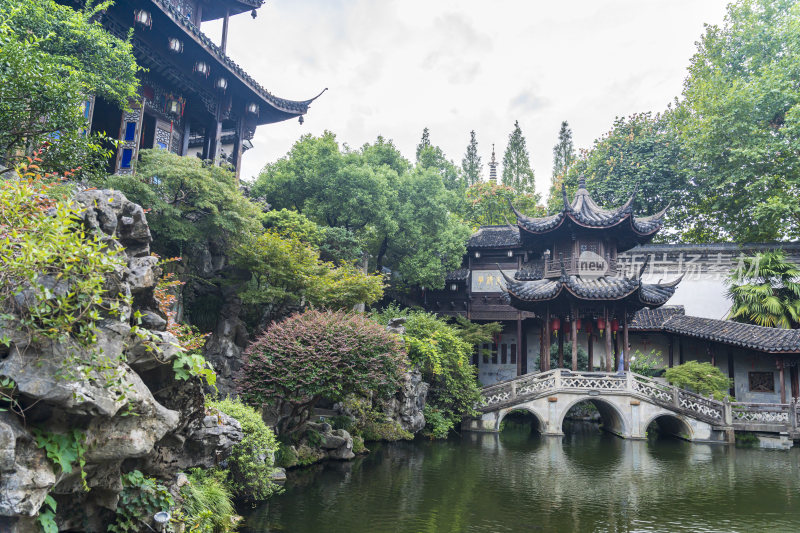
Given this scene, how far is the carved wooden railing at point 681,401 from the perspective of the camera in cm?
1609

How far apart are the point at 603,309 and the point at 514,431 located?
17.5ft

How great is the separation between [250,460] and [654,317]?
18.4 meters

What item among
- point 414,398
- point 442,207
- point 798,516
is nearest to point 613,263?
point 442,207

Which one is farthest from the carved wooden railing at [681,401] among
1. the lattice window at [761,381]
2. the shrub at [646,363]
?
the shrub at [646,363]

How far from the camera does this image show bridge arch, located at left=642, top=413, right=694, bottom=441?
16250mm

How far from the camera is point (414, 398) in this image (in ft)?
49.5

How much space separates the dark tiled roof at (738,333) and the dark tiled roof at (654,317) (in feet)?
0.97

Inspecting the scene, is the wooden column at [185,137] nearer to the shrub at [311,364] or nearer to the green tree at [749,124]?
the shrub at [311,364]

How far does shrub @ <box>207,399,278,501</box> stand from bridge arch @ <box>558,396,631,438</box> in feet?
35.9

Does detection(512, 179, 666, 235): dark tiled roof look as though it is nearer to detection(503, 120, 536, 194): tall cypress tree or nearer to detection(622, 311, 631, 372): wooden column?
detection(622, 311, 631, 372): wooden column

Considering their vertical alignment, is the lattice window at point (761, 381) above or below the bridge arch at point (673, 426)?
above

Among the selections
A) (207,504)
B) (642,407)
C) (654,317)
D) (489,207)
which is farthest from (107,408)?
(489,207)

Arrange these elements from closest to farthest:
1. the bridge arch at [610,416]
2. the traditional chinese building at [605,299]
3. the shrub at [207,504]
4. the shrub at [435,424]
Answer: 1. the shrub at [207,504]
2. the shrub at [435,424]
3. the bridge arch at [610,416]
4. the traditional chinese building at [605,299]

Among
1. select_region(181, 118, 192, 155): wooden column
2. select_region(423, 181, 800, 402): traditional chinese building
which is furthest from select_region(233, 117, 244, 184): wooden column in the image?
select_region(423, 181, 800, 402): traditional chinese building
